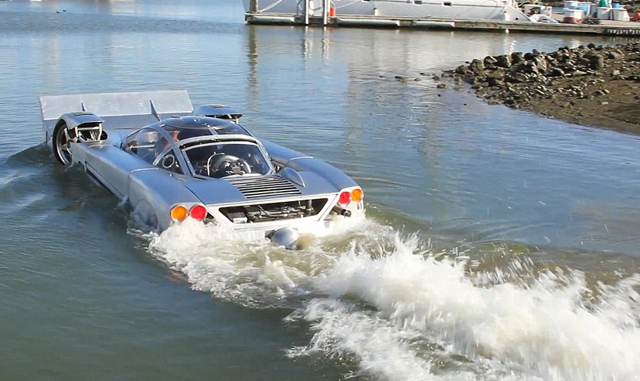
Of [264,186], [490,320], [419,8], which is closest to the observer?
[490,320]

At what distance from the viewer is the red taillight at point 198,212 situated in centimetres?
864

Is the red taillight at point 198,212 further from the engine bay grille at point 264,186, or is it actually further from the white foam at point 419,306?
the engine bay grille at point 264,186

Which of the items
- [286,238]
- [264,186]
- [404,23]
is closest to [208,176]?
[264,186]

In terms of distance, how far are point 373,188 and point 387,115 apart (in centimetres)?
724

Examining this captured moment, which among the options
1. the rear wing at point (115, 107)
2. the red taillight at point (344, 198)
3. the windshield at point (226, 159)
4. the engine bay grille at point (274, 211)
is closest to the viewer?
the engine bay grille at point (274, 211)

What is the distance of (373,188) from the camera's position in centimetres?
1219

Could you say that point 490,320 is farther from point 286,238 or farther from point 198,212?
point 198,212

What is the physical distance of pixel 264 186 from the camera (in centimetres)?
940

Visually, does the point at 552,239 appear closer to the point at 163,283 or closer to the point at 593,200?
the point at 593,200

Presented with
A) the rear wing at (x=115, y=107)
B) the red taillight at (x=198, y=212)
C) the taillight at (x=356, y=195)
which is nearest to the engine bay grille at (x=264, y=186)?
the red taillight at (x=198, y=212)

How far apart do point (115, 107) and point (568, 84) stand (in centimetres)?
1360

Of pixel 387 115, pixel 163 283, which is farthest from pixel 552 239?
pixel 387 115

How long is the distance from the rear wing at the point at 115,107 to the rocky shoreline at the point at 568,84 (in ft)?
31.2

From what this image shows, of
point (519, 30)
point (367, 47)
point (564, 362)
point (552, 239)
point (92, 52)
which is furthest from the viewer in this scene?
point (519, 30)
